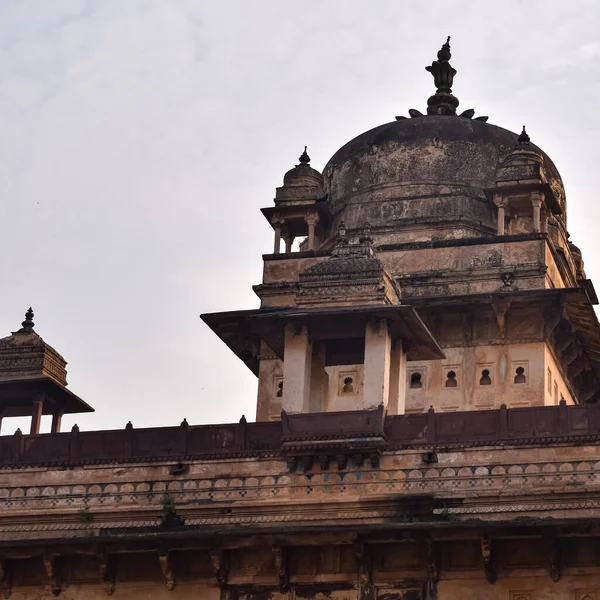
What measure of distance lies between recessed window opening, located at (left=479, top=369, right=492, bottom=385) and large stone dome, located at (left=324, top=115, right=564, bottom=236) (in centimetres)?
353

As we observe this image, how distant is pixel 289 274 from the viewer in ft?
101

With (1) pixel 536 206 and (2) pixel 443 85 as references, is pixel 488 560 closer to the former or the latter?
(1) pixel 536 206

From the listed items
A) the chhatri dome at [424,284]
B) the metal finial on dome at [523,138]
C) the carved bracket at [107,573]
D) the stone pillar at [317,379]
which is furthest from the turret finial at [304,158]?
the carved bracket at [107,573]

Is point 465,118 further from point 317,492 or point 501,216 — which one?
point 317,492

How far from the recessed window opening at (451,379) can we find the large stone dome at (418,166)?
349 centimetres

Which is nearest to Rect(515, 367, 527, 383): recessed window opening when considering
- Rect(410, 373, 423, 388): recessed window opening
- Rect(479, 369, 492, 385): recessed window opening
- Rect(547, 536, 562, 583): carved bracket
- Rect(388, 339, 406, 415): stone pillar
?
Rect(479, 369, 492, 385): recessed window opening

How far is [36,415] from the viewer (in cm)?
2719

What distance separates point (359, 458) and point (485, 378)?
5.64 metres

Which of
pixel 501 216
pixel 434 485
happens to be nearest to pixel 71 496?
pixel 434 485

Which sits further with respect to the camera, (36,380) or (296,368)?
(36,380)

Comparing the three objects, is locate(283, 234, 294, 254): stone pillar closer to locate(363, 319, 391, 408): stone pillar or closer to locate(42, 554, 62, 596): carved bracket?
locate(363, 319, 391, 408): stone pillar

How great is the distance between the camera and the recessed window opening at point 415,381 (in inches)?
1133

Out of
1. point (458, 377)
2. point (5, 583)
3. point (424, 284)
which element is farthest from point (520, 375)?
point (5, 583)

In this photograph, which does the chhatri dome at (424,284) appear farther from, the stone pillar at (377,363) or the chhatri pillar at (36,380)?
the chhatri pillar at (36,380)
